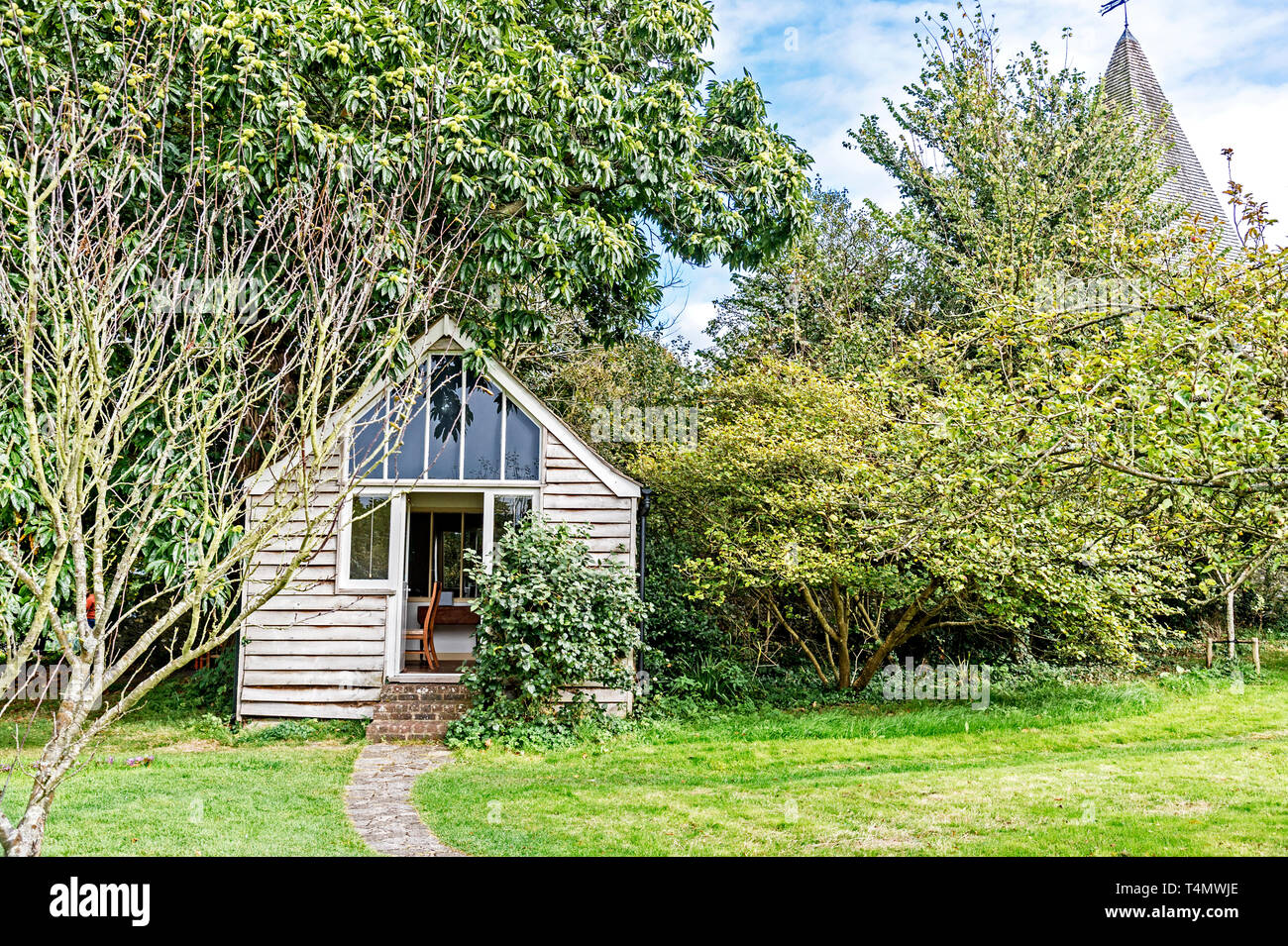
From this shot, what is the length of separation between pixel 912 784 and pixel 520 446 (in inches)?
248

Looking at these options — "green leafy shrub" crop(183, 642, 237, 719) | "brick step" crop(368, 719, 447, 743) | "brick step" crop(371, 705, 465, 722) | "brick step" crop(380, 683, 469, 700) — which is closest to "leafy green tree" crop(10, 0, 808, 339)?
"brick step" crop(380, 683, 469, 700)

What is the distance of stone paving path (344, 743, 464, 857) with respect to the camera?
20.8ft

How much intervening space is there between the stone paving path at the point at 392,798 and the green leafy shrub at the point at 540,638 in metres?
0.69

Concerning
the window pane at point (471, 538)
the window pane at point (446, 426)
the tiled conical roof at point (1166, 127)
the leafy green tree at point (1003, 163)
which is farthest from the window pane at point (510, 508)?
the tiled conical roof at point (1166, 127)

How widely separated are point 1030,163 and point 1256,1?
917 cm

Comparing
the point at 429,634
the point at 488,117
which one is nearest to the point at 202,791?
the point at 429,634

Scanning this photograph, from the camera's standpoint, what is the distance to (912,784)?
27.0ft

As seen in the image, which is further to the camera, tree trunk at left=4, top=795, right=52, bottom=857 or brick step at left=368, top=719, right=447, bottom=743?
brick step at left=368, top=719, right=447, bottom=743

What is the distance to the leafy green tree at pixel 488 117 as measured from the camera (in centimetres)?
899

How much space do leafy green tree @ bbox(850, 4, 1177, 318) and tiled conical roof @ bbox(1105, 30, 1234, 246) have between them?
429cm

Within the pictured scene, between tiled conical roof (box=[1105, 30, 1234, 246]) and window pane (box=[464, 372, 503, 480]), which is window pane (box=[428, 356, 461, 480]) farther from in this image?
tiled conical roof (box=[1105, 30, 1234, 246])

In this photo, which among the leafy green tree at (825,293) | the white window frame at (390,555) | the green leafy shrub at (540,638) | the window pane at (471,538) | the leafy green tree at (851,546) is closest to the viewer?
the leafy green tree at (851,546)

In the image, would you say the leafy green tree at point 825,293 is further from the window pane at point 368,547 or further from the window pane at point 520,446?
the window pane at point 368,547

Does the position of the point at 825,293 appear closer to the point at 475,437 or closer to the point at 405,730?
the point at 475,437
